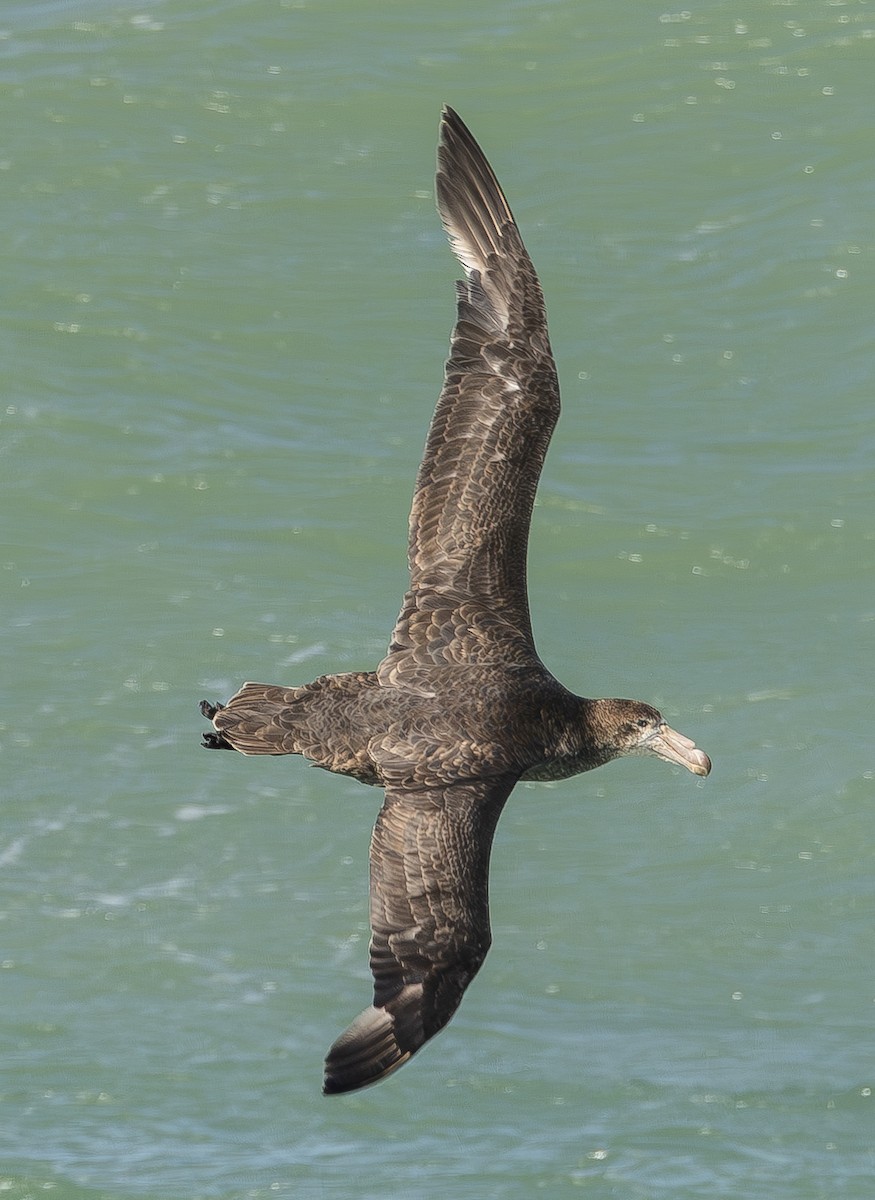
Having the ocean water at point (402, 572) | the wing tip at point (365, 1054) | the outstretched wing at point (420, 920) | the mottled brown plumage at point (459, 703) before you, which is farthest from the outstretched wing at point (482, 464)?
the ocean water at point (402, 572)

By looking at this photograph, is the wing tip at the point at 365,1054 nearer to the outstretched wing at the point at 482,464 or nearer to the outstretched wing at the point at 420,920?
the outstretched wing at the point at 420,920

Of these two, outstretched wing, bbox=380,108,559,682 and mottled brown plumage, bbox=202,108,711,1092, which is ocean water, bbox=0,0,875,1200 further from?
outstretched wing, bbox=380,108,559,682

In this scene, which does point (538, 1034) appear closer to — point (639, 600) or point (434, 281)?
point (639, 600)

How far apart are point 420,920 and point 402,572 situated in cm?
673

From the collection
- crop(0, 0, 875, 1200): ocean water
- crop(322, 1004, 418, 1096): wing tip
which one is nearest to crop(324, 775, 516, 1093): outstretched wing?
crop(322, 1004, 418, 1096): wing tip

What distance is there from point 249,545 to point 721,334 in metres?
4.32

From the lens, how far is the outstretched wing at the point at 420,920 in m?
8.41

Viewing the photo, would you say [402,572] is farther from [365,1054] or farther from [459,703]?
[365,1054]

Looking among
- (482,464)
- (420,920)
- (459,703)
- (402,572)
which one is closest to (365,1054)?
(420,920)

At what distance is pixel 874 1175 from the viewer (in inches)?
448

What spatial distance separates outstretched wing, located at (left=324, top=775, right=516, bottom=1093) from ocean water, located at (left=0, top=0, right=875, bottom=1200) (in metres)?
2.86

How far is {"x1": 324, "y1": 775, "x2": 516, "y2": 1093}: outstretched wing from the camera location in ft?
27.6

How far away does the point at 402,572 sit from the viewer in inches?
604

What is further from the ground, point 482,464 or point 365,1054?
point 482,464
